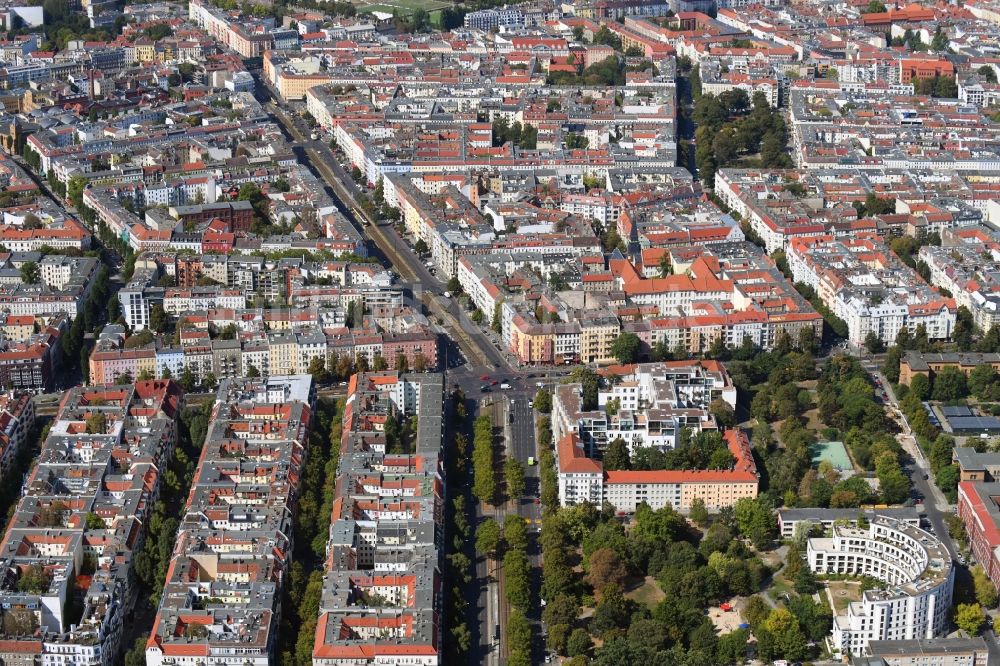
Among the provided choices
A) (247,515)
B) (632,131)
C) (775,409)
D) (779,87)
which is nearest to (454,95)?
(632,131)

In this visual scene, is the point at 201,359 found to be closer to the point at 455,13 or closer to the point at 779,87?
the point at 779,87

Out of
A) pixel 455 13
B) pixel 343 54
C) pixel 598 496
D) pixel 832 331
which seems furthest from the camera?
pixel 455 13

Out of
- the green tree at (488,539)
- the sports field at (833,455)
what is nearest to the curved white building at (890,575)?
the sports field at (833,455)

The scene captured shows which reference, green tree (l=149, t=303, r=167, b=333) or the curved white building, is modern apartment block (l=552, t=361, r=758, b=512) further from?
green tree (l=149, t=303, r=167, b=333)

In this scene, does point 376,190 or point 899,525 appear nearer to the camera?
point 899,525

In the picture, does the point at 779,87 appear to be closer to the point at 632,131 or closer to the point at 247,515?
the point at 632,131

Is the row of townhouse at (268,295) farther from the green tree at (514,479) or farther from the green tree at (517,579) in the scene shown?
the green tree at (517,579)

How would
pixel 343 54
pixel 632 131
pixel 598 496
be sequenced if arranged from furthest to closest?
pixel 343 54 < pixel 632 131 < pixel 598 496
